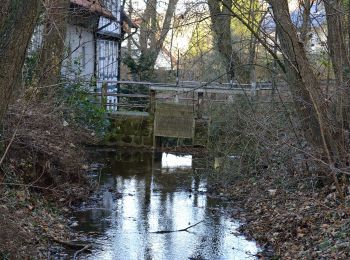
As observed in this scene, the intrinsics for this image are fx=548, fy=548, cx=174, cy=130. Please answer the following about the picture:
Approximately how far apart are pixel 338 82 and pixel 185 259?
471 cm

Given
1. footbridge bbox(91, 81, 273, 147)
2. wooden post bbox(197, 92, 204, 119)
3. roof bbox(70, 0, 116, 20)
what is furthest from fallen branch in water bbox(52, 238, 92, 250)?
wooden post bbox(197, 92, 204, 119)

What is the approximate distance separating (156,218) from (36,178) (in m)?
2.66

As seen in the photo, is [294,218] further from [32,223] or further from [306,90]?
[32,223]

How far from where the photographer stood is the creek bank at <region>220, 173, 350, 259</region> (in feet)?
25.6

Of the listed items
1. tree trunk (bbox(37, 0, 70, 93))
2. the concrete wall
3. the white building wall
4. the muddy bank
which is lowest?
the muddy bank

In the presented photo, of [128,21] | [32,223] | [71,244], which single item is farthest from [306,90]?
[128,21]

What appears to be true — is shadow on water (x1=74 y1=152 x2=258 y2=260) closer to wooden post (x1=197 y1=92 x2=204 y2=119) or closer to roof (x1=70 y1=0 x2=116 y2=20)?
wooden post (x1=197 y1=92 x2=204 y2=119)

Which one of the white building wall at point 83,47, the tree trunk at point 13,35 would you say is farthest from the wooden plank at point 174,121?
the tree trunk at point 13,35

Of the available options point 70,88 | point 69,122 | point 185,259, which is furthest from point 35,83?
point 185,259

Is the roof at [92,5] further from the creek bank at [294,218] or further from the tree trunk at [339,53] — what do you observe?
the creek bank at [294,218]

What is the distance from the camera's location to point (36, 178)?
1152 centimetres

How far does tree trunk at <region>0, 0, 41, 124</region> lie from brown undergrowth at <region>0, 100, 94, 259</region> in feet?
7.55

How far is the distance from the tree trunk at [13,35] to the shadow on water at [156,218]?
3864 mm

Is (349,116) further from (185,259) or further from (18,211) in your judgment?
(18,211)
